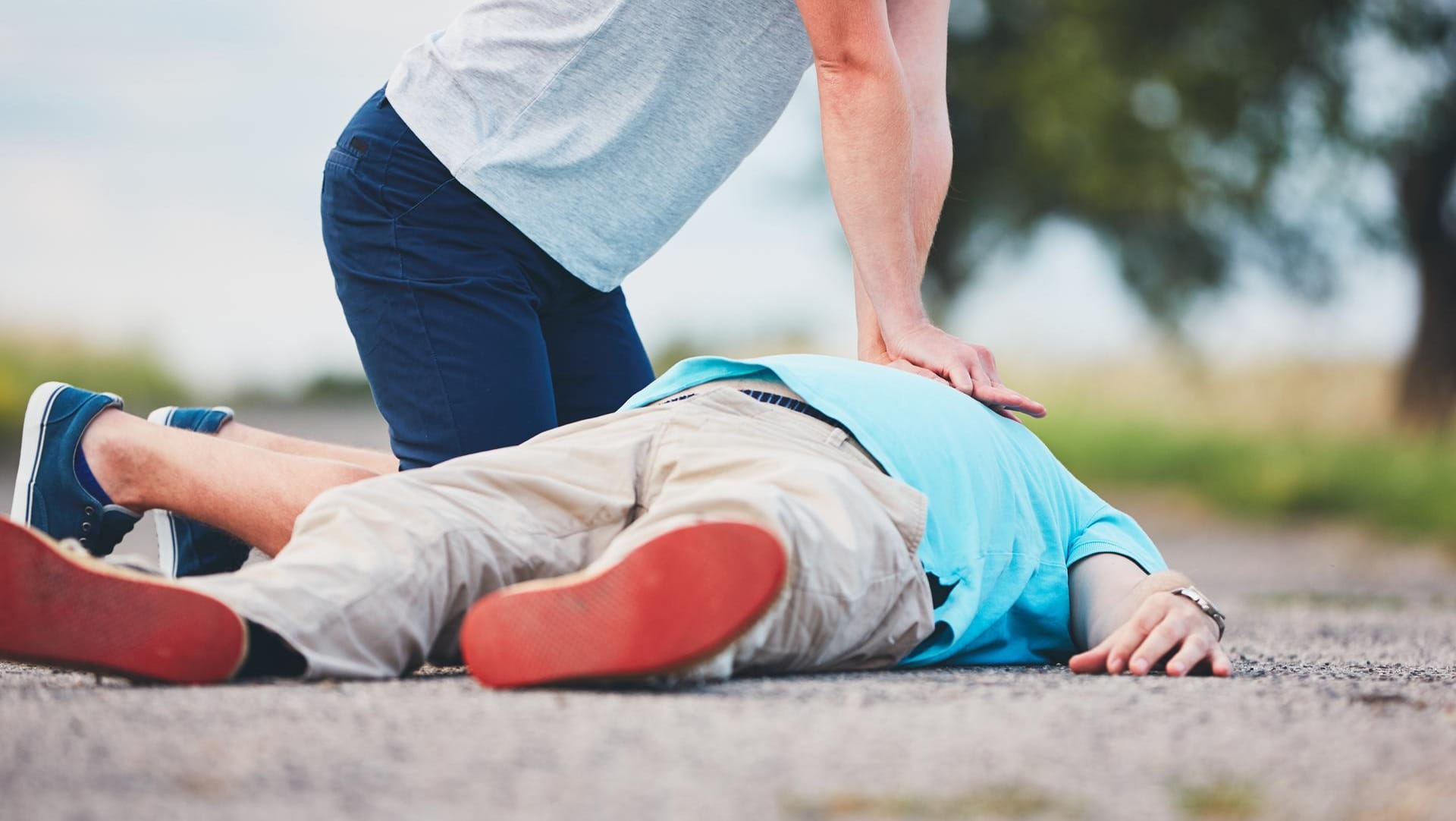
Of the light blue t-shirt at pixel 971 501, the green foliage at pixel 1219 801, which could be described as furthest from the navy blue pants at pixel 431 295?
the green foliage at pixel 1219 801

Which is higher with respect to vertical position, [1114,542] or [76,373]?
[1114,542]

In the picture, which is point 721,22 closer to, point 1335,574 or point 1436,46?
point 1335,574

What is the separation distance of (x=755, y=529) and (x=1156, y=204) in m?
11.8

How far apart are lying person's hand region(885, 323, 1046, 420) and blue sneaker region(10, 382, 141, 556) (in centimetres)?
156

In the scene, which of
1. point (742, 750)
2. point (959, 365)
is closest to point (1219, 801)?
point (742, 750)

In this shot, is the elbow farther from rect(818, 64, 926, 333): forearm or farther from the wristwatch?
the wristwatch

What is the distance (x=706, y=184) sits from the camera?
3.12 meters

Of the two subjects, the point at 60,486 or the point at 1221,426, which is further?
the point at 1221,426

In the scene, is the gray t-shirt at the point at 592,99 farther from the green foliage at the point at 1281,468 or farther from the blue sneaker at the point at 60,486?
the green foliage at the point at 1281,468

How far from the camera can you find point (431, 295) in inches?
115

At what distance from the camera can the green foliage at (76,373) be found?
1129 cm

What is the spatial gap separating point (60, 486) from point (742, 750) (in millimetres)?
1735

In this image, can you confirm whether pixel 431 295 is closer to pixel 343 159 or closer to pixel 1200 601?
pixel 343 159

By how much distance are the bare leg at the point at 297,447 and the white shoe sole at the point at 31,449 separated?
1.48 ft
